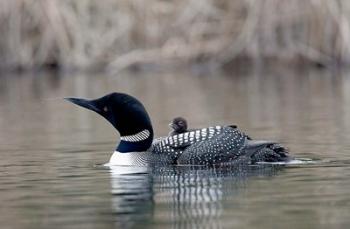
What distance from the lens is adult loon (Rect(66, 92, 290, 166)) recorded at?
1004 cm

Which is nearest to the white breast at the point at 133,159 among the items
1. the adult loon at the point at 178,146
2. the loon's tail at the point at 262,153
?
the adult loon at the point at 178,146

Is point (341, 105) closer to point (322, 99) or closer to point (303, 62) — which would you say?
point (322, 99)

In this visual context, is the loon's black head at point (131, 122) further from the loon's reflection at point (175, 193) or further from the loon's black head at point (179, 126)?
the loon's black head at point (179, 126)

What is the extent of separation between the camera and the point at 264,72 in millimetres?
24891

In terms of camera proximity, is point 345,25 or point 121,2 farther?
point 121,2

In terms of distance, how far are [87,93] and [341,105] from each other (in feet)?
16.0

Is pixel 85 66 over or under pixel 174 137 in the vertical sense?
over

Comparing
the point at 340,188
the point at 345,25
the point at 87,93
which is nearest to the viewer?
the point at 340,188

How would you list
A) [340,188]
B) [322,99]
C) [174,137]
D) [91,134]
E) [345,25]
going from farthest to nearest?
[345,25], [322,99], [91,134], [174,137], [340,188]

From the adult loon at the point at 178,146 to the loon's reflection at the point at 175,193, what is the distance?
5.0 inches

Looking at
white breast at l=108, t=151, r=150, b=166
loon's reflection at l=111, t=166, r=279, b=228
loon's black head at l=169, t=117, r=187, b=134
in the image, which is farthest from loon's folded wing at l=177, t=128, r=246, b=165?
loon's black head at l=169, t=117, r=187, b=134

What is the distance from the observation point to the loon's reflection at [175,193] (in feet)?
24.3

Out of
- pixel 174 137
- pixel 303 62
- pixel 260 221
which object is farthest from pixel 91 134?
pixel 303 62

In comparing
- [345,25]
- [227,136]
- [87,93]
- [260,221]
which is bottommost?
[260,221]
